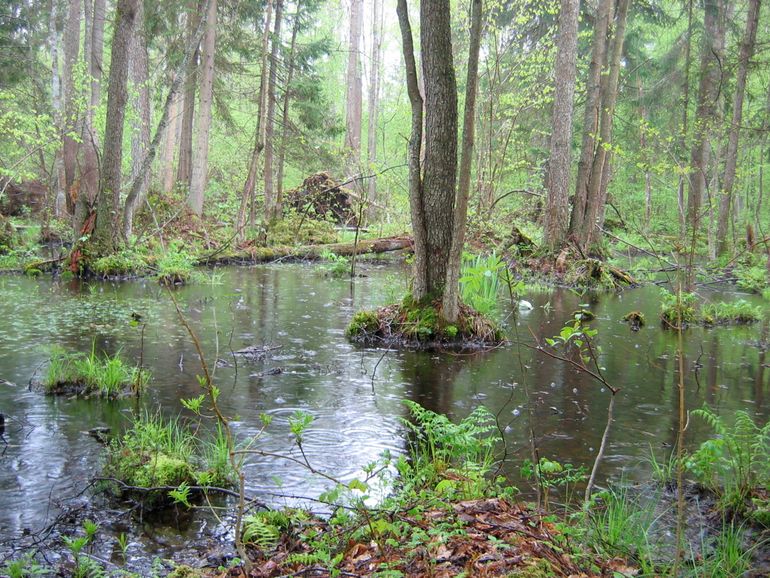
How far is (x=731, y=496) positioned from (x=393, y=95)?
40.3m

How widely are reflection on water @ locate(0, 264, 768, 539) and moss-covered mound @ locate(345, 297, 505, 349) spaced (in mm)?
382

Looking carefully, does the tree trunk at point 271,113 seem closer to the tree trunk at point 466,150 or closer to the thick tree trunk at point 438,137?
the thick tree trunk at point 438,137

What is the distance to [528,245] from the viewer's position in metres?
16.2

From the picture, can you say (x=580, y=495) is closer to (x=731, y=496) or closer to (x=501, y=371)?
(x=731, y=496)

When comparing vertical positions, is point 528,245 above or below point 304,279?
above

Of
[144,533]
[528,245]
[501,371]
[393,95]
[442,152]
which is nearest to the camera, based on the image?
[144,533]

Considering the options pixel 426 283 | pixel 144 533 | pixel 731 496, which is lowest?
pixel 144 533

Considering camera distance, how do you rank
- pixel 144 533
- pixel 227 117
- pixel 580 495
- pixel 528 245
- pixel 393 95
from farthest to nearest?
pixel 393 95
pixel 227 117
pixel 528 245
pixel 580 495
pixel 144 533

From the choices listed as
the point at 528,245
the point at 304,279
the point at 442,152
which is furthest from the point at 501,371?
the point at 528,245

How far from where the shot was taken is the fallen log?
17375 millimetres

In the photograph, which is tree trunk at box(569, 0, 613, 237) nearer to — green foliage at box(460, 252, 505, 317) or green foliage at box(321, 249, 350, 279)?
green foliage at box(321, 249, 350, 279)

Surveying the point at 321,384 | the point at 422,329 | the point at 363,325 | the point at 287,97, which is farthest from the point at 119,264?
the point at 287,97

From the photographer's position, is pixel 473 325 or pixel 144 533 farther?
pixel 473 325

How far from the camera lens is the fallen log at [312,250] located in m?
17.4
